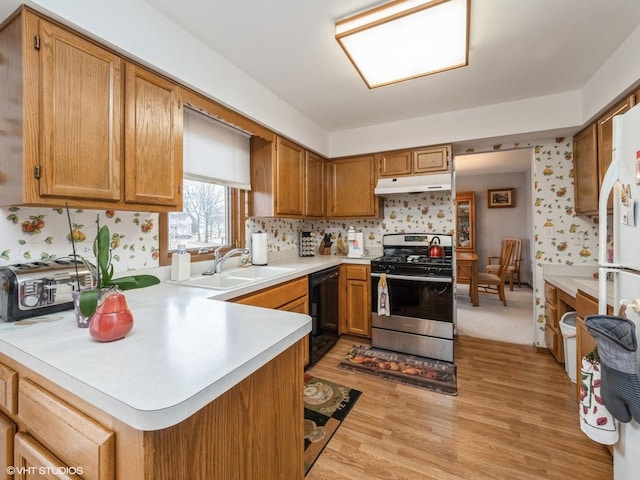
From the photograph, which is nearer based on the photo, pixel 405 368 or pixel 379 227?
pixel 405 368

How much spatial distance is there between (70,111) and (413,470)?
236 cm

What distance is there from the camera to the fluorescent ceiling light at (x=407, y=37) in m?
1.40

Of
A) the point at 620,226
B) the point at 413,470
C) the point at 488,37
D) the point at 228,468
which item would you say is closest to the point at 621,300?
the point at 620,226

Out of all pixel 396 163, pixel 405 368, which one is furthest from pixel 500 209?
pixel 405 368

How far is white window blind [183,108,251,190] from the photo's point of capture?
206cm

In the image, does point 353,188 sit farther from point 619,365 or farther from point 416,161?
point 619,365

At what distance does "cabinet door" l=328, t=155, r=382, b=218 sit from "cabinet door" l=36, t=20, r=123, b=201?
238 cm

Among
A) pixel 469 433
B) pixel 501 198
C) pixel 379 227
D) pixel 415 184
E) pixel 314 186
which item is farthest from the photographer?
pixel 501 198

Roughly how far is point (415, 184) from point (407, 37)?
5.09 ft

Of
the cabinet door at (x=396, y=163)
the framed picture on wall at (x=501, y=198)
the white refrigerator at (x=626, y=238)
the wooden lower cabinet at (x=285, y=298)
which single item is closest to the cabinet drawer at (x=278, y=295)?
the wooden lower cabinet at (x=285, y=298)

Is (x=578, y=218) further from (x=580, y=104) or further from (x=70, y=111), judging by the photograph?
(x=70, y=111)

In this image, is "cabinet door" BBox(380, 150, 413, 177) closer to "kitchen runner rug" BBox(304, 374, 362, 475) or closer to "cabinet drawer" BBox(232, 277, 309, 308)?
"cabinet drawer" BBox(232, 277, 309, 308)

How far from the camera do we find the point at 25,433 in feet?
2.74

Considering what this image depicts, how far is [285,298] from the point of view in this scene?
2.12m
